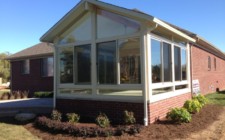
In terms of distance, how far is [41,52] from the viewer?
19.6 meters

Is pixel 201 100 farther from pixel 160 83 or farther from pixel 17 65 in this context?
pixel 17 65

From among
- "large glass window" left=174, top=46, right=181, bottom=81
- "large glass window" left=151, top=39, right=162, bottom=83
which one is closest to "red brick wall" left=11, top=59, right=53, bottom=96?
"large glass window" left=174, top=46, right=181, bottom=81

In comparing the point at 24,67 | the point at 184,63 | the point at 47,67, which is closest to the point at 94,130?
the point at 184,63

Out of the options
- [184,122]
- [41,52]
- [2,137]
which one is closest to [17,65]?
[41,52]

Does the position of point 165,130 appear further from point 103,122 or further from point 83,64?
point 83,64

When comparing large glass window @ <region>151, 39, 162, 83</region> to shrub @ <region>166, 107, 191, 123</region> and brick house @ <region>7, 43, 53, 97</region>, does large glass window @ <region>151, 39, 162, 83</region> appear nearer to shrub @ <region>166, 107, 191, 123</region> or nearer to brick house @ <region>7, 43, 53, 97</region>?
shrub @ <region>166, 107, 191, 123</region>

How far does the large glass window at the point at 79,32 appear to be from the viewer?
388 inches

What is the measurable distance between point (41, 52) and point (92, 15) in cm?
1098

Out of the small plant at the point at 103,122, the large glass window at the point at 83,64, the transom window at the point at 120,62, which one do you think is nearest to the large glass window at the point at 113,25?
the transom window at the point at 120,62

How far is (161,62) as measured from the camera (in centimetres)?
948

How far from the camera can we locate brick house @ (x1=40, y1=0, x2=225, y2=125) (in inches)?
331

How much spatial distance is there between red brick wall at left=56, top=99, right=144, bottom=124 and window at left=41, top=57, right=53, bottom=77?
350 inches

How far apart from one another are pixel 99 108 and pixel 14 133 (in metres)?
2.97

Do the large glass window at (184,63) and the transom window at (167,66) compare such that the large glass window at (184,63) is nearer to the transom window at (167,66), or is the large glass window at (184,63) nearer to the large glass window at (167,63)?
the transom window at (167,66)
